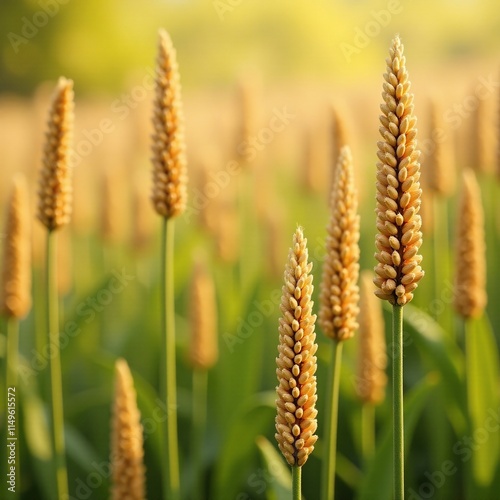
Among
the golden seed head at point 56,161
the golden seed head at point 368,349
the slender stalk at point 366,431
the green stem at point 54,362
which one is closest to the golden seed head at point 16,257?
the green stem at point 54,362

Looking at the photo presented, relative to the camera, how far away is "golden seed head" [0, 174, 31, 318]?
2.85 meters

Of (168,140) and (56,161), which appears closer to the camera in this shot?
(168,140)

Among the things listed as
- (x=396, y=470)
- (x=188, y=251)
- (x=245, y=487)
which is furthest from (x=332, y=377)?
(x=188, y=251)

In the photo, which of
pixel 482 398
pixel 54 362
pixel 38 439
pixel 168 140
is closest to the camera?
pixel 168 140

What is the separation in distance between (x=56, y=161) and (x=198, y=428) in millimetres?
1584

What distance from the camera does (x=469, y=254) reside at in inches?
112

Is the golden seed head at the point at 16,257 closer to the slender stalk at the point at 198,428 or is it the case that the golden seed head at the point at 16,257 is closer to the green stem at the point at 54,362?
the green stem at the point at 54,362

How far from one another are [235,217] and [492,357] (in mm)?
2594

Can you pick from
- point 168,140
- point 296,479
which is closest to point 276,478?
point 296,479

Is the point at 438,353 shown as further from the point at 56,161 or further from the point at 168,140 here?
the point at 56,161

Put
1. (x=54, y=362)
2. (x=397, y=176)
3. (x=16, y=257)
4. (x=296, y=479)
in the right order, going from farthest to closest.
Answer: (x=16, y=257), (x=54, y=362), (x=296, y=479), (x=397, y=176)

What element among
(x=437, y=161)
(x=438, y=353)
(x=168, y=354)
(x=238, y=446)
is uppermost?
(x=437, y=161)

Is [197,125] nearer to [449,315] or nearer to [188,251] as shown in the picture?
[188,251]

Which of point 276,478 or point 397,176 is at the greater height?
point 397,176
